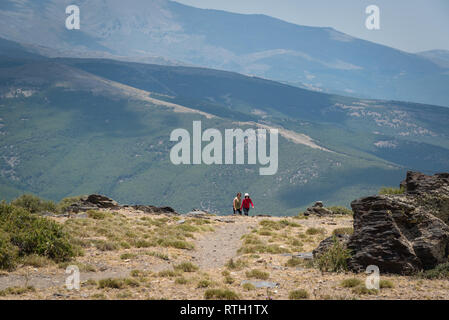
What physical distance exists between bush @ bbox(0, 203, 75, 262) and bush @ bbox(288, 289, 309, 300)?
9.27 metres

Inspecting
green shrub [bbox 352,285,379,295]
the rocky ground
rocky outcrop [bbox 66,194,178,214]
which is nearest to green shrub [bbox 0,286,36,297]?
the rocky ground

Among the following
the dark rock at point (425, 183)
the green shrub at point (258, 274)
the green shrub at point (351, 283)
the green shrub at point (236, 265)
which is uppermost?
the dark rock at point (425, 183)

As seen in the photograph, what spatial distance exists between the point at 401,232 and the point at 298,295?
535 cm

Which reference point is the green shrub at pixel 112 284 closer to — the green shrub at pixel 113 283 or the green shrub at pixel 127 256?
the green shrub at pixel 113 283

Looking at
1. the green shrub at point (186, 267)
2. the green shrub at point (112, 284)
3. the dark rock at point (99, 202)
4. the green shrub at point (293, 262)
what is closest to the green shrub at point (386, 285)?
the green shrub at point (293, 262)

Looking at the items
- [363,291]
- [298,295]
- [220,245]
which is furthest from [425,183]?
[220,245]

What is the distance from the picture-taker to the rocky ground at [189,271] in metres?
13.6

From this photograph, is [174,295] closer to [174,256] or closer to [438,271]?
[174,256]

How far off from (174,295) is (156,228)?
14869mm

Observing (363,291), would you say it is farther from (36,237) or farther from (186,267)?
(36,237)

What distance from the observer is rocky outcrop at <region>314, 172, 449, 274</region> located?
15.6 m

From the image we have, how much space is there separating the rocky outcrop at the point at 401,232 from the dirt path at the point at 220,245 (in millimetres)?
5989
